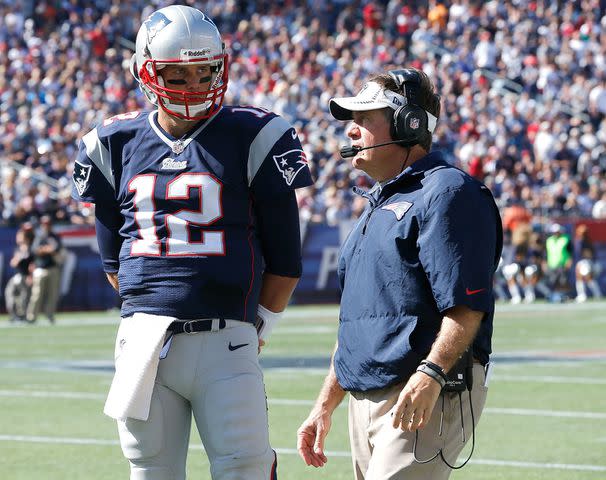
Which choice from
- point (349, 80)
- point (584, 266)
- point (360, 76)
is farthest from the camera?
point (360, 76)

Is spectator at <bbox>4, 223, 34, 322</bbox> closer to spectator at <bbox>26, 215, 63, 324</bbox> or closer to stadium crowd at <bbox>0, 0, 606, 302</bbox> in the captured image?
spectator at <bbox>26, 215, 63, 324</bbox>

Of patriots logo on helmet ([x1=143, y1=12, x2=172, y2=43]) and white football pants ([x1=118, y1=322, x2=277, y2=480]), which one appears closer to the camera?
white football pants ([x1=118, y1=322, x2=277, y2=480])

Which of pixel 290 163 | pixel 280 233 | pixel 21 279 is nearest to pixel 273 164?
pixel 290 163

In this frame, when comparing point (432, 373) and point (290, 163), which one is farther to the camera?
point (290, 163)

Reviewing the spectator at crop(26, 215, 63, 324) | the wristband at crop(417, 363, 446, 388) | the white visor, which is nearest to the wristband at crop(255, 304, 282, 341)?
the white visor

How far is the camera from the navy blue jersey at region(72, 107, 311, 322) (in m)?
4.43

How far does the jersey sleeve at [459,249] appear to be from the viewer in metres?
3.97

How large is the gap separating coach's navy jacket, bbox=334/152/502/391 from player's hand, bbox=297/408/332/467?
0.56 feet

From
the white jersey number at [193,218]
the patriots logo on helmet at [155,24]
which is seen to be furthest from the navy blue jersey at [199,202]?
the patriots logo on helmet at [155,24]

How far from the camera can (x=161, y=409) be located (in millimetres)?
4406

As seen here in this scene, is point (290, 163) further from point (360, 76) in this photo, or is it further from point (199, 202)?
point (360, 76)

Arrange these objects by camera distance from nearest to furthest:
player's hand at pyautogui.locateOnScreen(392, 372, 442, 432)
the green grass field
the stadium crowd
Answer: player's hand at pyautogui.locateOnScreen(392, 372, 442, 432) → the green grass field → the stadium crowd

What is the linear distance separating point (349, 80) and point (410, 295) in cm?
2613

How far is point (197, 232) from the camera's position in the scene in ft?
14.5
